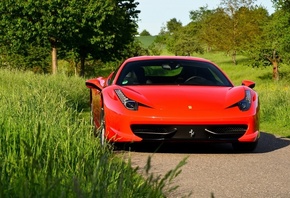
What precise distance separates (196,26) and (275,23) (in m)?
74.4

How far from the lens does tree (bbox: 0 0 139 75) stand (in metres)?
42.4

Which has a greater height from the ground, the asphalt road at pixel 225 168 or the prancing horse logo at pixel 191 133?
the prancing horse logo at pixel 191 133

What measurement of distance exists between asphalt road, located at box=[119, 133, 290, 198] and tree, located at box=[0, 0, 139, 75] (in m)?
33.8

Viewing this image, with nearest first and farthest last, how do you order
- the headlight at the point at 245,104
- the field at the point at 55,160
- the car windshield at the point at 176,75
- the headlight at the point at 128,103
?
the field at the point at 55,160
the headlight at the point at 128,103
the headlight at the point at 245,104
the car windshield at the point at 176,75

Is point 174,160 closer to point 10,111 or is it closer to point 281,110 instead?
point 10,111

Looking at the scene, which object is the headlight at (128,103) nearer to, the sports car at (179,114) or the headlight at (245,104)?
the sports car at (179,114)

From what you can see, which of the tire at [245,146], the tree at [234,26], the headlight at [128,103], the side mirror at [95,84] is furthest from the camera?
the tree at [234,26]

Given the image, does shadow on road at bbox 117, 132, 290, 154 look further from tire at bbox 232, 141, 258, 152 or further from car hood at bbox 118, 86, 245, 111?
car hood at bbox 118, 86, 245, 111

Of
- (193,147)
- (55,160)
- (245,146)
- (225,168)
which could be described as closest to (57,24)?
(193,147)

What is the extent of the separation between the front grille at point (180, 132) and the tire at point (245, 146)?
0.48 m

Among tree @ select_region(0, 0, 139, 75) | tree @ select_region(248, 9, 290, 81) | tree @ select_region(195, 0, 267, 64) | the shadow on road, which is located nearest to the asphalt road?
the shadow on road

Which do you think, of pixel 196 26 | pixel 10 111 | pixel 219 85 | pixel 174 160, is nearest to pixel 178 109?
pixel 174 160

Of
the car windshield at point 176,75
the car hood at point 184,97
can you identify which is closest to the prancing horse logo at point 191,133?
the car hood at point 184,97

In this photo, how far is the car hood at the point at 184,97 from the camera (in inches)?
300
